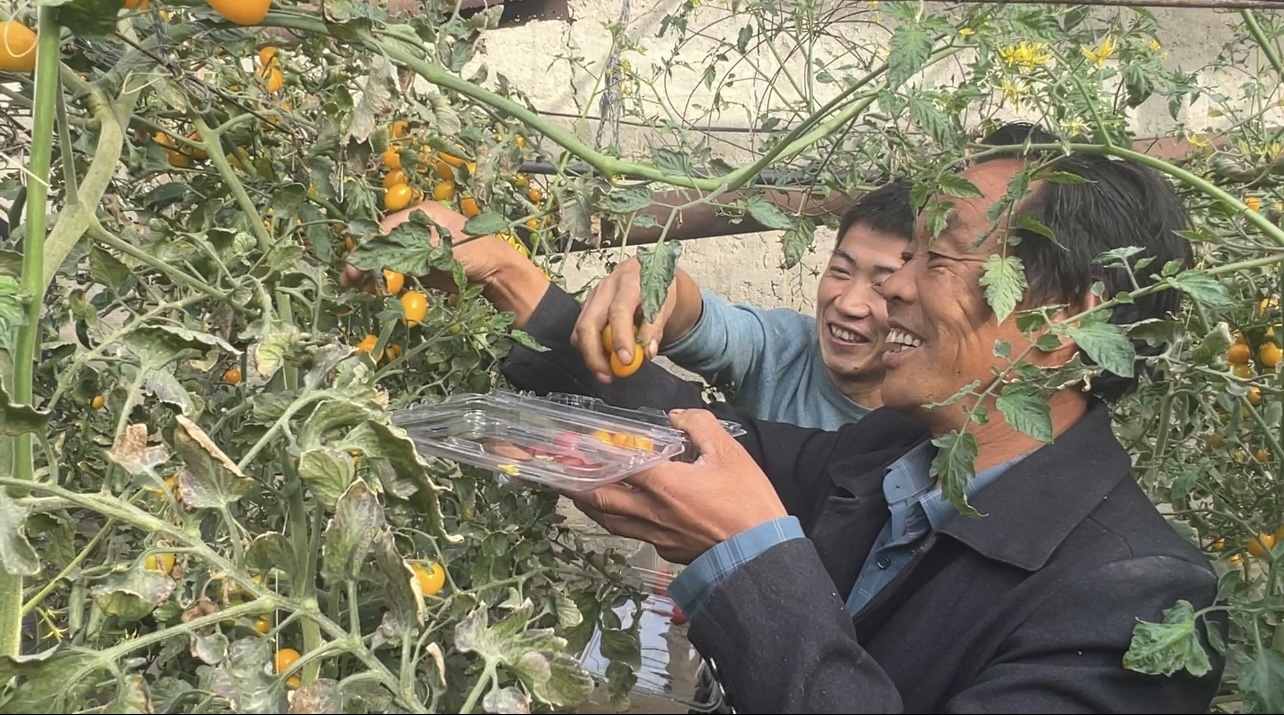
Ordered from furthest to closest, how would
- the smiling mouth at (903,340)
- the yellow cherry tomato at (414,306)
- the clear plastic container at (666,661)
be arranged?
the clear plastic container at (666,661)
the smiling mouth at (903,340)
the yellow cherry tomato at (414,306)

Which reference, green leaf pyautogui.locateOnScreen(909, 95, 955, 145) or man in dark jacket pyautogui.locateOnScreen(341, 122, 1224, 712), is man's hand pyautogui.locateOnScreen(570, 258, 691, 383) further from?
green leaf pyautogui.locateOnScreen(909, 95, 955, 145)

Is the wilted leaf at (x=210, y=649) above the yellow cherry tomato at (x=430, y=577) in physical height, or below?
above

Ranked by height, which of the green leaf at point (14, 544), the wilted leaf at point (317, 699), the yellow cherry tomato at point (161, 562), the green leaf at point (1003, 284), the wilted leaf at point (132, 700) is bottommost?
the yellow cherry tomato at point (161, 562)

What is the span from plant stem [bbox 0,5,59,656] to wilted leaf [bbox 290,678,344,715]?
209mm

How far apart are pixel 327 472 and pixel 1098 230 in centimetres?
83

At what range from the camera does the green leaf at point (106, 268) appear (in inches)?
33.4

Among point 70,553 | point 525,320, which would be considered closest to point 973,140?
point 525,320

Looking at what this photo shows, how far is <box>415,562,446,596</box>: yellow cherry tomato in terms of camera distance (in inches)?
28.7

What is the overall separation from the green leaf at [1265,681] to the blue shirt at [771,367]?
916mm

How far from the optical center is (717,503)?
38.1 inches

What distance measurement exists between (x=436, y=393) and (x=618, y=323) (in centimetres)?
22

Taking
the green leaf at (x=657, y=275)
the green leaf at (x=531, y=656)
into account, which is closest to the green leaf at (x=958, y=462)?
the green leaf at (x=657, y=275)

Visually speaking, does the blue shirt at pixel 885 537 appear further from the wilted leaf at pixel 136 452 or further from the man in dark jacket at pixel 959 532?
the wilted leaf at pixel 136 452

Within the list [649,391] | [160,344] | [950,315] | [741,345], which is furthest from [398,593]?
[741,345]
